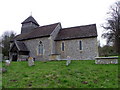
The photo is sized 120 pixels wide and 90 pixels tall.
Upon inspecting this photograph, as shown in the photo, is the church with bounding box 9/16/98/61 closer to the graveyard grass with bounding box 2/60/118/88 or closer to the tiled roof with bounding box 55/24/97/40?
the tiled roof with bounding box 55/24/97/40

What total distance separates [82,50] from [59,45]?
5161 mm

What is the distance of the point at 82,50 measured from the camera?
21078 mm

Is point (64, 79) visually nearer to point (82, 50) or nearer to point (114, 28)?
point (82, 50)

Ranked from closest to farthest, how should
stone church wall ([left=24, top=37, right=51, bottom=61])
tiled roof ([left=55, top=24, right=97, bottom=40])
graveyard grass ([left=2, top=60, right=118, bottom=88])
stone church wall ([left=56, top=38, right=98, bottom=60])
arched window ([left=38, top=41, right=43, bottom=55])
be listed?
graveyard grass ([left=2, top=60, right=118, bottom=88]), stone church wall ([left=56, top=38, right=98, bottom=60]), tiled roof ([left=55, top=24, right=97, bottom=40]), stone church wall ([left=24, top=37, right=51, bottom=61]), arched window ([left=38, top=41, right=43, bottom=55])

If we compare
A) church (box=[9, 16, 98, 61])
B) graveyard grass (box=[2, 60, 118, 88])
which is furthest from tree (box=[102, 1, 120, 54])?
graveyard grass (box=[2, 60, 118, 88])

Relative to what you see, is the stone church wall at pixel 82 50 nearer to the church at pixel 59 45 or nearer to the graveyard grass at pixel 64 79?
the church at pixel 59 45

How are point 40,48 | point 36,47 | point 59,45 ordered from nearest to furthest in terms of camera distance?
point 59,45
point 40,48
point 36,47

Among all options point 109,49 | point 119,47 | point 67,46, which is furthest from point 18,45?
point 109,49

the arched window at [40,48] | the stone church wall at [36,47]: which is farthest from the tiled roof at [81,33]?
the arched window at [40,48]

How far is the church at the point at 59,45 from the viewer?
20672 millimetres

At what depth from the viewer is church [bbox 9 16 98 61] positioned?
67.8 ft

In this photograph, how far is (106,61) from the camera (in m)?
12.6

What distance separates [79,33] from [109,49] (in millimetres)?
23041

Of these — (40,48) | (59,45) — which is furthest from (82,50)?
(40,48)
